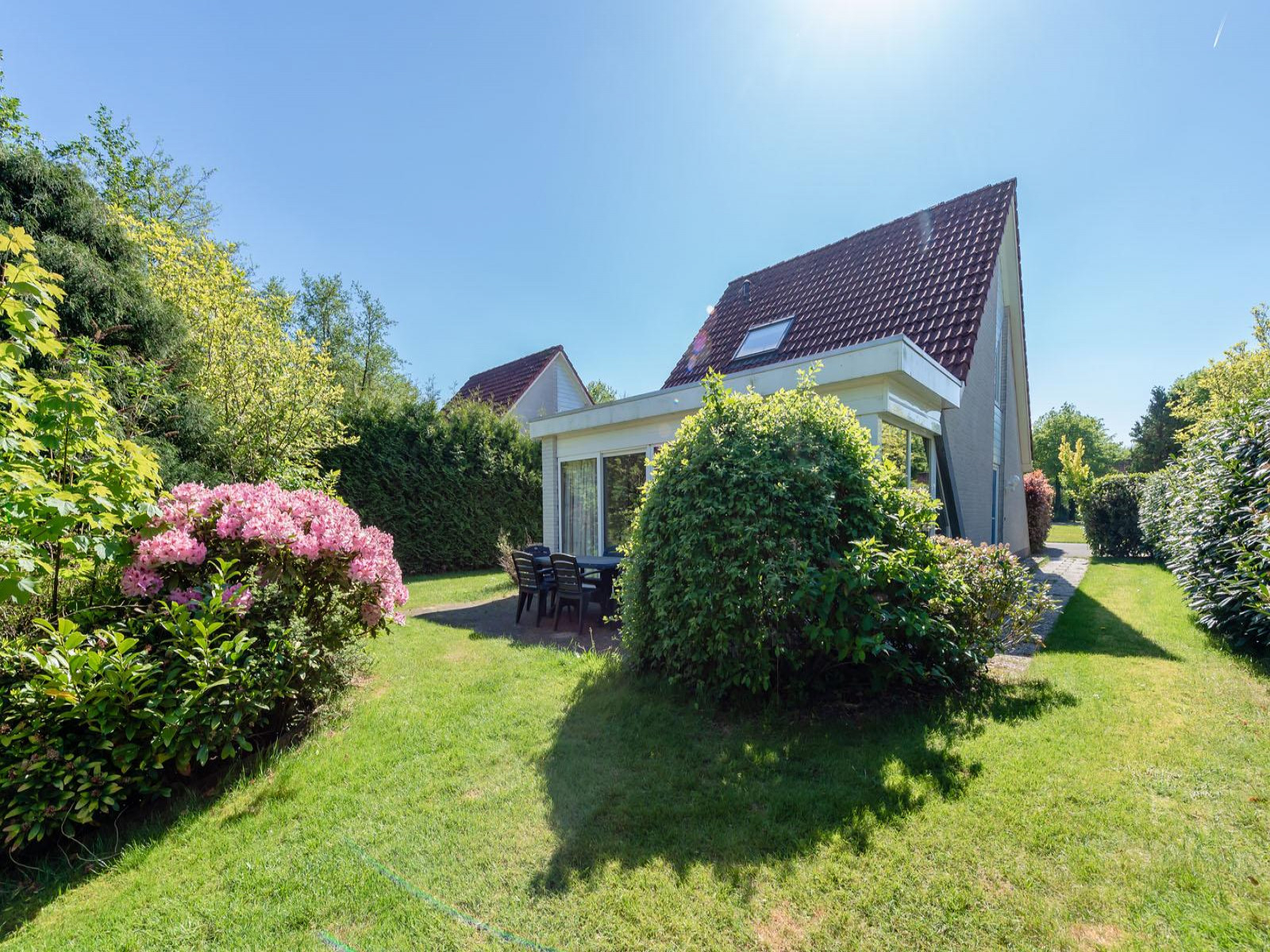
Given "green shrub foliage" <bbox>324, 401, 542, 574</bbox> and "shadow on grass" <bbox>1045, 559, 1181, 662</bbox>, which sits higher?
"green shrub foliage" <bbox>324, 401, 542, 574</bbox>

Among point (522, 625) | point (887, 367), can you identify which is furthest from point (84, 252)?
point (887, 367)

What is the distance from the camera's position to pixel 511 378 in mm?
20766

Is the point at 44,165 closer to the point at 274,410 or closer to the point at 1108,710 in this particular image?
the point at 274,410

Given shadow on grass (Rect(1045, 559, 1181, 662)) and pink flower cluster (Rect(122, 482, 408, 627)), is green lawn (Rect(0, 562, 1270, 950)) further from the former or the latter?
pink flower cluster (Rect(122, 482, 408, 627))

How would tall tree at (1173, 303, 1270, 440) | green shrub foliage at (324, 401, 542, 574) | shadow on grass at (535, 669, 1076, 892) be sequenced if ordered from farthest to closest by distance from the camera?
1. tall tree at (1173, 303, 1270, 440)
2. green shrub foliage at (324, 401, 542, 574)
3. shadow on grass at (535, 669, 1076, 892)

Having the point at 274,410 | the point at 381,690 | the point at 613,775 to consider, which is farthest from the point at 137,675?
the point at 274,410

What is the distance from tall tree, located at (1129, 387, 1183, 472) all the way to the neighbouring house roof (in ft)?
119

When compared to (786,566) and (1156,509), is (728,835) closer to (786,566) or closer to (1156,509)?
(786,566)

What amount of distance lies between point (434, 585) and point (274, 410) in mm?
4495

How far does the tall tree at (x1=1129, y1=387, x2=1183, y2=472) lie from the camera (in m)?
31.3

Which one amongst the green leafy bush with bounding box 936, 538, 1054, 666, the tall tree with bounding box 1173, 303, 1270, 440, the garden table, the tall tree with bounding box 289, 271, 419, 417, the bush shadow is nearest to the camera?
the green leafy bush with bounding box 936, 538, 1054, 666

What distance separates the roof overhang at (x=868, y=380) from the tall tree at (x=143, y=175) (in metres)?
13.6

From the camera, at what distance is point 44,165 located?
5758mm

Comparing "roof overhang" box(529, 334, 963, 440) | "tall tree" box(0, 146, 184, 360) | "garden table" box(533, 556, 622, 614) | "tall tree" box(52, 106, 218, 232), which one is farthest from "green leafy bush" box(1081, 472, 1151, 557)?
"tall tree" box(52, 106, 218, 232)
